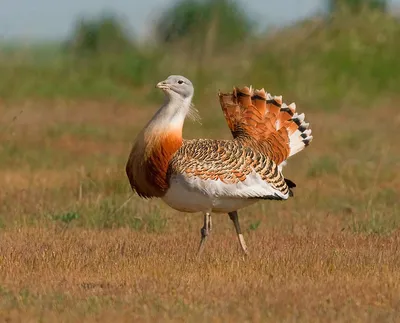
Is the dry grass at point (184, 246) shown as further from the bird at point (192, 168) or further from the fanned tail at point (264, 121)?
the fanned tail at point (264, 121)

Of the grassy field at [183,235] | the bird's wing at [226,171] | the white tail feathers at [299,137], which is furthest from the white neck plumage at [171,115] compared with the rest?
the white tail feathers at [299,137]

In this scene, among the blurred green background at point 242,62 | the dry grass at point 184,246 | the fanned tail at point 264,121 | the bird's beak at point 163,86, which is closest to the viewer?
the dry grass at point 184,246

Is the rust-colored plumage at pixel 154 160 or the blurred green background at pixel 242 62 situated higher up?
the blurred green background at pixel 242 62

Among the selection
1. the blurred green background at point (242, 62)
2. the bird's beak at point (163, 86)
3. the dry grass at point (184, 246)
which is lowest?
the dry grass at point (184, 246)

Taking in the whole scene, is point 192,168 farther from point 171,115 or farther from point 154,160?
point 171,115

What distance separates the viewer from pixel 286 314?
501cm

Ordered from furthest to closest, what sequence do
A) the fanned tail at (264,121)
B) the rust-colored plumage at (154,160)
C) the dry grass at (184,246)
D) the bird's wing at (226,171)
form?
the fanned tail at (264,121), the rust-colored plumage at (154,160), the bird's wing at (226,171), the dry grass at (184,246)

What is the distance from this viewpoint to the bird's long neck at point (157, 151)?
21.4 ft

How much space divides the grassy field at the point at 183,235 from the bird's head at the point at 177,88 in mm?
959

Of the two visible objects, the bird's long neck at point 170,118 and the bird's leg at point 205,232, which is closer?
the bird's long neck at point 170,118

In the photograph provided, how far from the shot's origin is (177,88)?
22.2ft

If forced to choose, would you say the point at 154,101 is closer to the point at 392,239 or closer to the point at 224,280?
the point at 392,239

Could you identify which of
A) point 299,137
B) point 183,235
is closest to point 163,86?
point 299,137

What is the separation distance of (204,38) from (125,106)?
2.55 metres
